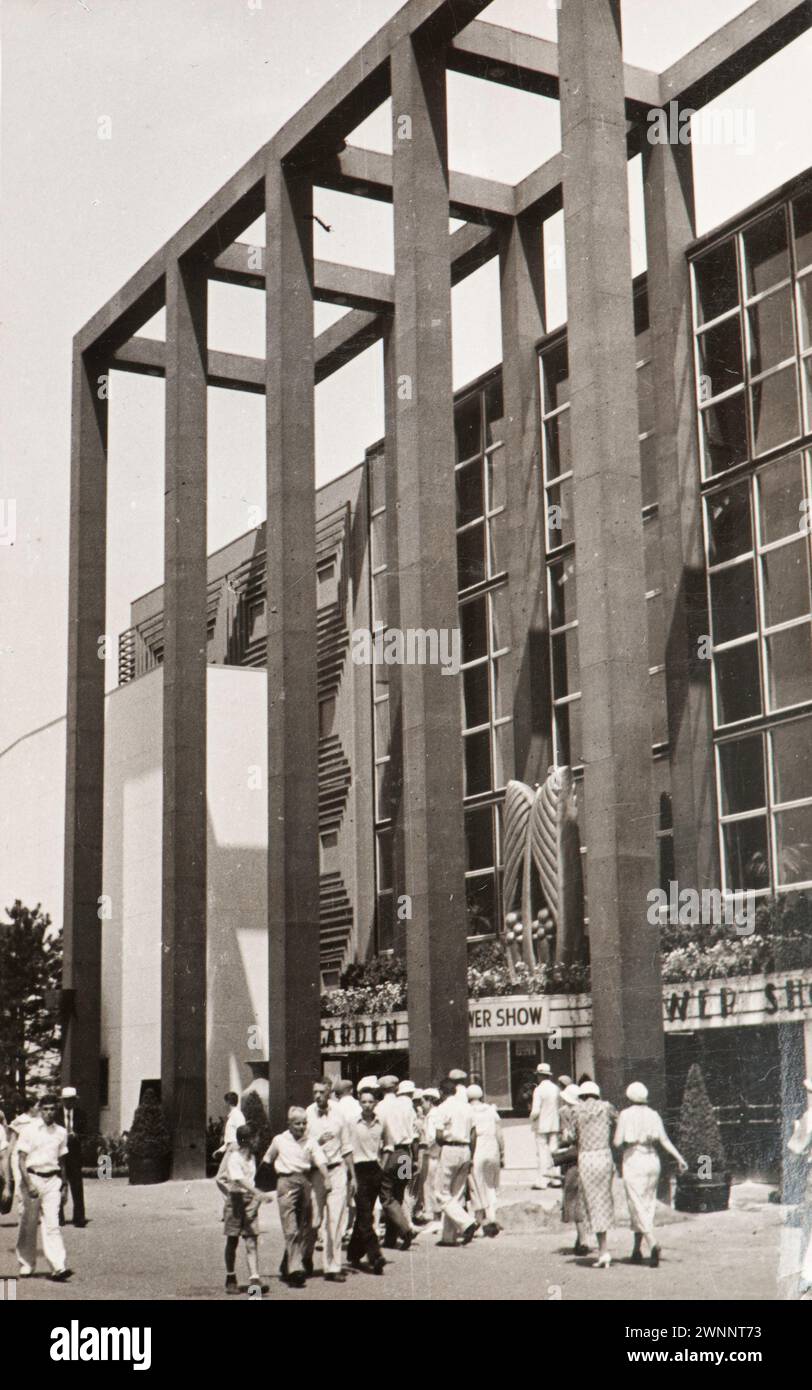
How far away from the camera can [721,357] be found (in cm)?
2948

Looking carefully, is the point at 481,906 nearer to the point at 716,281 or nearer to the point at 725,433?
the point at 725,433

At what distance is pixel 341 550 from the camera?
42.4 metres

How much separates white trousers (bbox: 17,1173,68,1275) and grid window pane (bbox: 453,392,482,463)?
22.6 metres

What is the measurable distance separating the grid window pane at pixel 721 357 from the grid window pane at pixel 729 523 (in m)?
1.88

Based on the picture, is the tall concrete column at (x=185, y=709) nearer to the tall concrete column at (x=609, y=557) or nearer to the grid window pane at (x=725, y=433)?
the grid window pane at (x=725, y=433)

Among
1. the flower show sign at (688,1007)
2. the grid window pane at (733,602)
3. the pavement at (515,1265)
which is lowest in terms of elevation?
the pavement at (515,1265)

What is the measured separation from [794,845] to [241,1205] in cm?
1374

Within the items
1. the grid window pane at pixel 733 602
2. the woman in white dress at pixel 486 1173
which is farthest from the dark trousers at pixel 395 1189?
the grid window pane at pixel 733 602

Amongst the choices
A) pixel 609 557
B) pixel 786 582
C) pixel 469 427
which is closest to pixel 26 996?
pixel 469 427

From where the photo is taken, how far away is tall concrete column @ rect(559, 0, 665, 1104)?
1991 centimetres

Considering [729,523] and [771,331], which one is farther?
[729,523]

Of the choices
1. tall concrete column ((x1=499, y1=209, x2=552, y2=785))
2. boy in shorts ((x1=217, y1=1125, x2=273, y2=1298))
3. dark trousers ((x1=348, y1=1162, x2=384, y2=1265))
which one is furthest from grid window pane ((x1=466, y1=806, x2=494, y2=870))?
boy in shorts ((x1=217, y1=1125, x2=273, y2=1298))

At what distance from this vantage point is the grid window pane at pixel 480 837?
35.5 m
